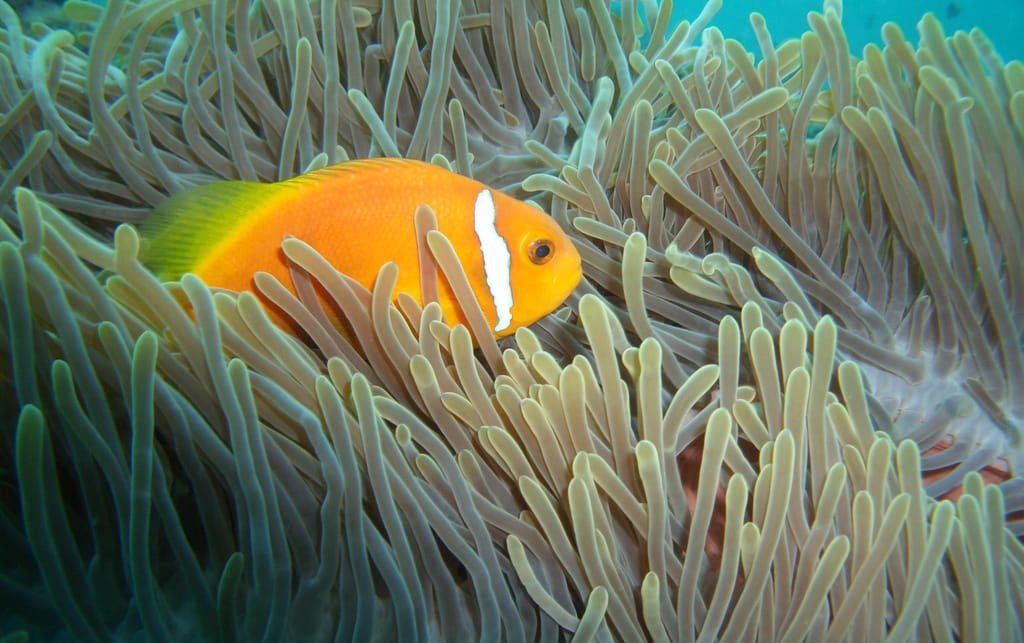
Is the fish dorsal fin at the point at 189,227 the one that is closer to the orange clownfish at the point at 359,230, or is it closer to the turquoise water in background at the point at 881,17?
the orange clownfish at the point at 359,230

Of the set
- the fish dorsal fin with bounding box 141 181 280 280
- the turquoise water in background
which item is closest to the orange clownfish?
the fish dorsal fin with bounding box 141 181 280 280

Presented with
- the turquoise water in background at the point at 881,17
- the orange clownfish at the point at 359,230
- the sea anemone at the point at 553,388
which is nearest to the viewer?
the sea anemone at the point at 553,388

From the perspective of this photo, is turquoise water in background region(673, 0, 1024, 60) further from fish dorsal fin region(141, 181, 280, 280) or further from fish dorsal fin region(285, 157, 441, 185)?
fish dorsal fin region(141, 181, 280, 280)

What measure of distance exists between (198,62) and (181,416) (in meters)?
0.92

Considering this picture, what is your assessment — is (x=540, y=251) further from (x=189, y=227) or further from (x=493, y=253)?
(x=189, y=227)

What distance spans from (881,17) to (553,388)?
525 inches

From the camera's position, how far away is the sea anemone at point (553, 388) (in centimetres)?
74

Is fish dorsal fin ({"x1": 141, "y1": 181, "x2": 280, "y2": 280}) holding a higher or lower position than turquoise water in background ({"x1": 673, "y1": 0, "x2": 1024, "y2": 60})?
lower

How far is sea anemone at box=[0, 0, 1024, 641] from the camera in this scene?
0.74 m

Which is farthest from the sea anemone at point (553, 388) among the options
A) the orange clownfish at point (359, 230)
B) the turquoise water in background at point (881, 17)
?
the turquoise water in background at point (881, 17)

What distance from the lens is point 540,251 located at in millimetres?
1036

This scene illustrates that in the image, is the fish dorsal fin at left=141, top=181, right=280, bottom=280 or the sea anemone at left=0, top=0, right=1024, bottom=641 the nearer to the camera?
the sea anemone at left=0, top=0, right=1024, bottom=641

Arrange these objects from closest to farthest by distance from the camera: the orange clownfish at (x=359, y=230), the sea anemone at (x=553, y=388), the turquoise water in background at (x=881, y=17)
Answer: the sea anemone at (x=553, y=388), the orange clownfish at (x=359, y=230), the turquoise water in background at (x=881, y=17)

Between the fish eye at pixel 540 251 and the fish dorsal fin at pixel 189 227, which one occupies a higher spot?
the fish eye at pixel 540 251
